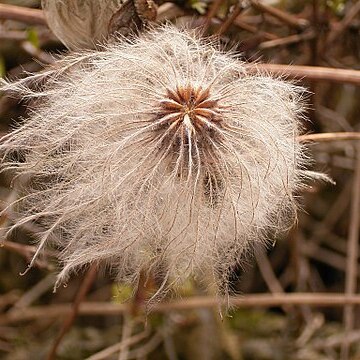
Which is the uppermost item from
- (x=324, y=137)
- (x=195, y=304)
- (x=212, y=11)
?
(x=212, y=11)

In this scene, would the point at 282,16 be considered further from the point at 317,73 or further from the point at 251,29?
the point at 317,73

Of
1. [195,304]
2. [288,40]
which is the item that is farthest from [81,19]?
[195,304]

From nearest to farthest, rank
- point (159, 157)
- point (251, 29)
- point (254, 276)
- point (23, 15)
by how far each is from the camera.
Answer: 1. point (159, 157)
2. point (23, 15)
3. point (251, 29)
4. point (254, 276)

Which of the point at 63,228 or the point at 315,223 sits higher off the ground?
the point at 63,228

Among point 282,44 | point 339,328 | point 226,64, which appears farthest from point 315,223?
point 226,64

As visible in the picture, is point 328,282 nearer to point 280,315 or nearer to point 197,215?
point 280,315

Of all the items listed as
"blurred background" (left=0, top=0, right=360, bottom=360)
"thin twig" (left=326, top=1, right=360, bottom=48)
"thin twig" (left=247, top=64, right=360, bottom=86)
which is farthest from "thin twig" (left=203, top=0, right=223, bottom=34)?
"thin twig" (left=326, top=1, right=360, bottom=48)

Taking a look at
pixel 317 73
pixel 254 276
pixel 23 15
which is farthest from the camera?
pixel 254 276
